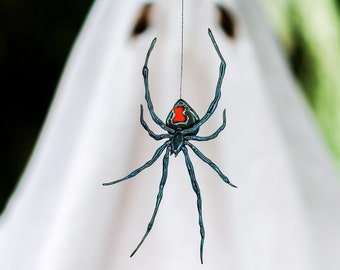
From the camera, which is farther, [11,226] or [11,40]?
[11,40]

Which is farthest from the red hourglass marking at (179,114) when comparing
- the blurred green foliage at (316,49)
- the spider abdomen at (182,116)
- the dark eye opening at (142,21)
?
the blurred green foliage at (316,49)

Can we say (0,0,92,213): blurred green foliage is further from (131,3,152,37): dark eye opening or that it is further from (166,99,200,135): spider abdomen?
(166,99,200,135): spider abdomen

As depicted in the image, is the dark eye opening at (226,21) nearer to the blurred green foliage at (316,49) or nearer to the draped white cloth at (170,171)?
the draped white cloth at (170,171)

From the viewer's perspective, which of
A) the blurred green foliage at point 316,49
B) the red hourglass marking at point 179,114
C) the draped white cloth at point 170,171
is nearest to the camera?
the red hourglass marking at point 179,114

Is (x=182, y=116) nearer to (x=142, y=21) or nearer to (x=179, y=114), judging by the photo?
(x=179, y=114)

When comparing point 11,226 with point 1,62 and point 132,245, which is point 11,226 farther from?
point 1,62

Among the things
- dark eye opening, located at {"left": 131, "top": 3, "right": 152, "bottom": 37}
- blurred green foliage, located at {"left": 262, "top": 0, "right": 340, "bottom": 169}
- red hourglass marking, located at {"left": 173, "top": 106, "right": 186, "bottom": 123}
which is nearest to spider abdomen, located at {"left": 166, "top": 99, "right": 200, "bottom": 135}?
red hourglass marking, located at {"left": 173, "top": 106, "right": 186, "bottom": 123}

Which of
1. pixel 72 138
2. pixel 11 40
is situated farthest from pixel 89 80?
pixel 11 40
